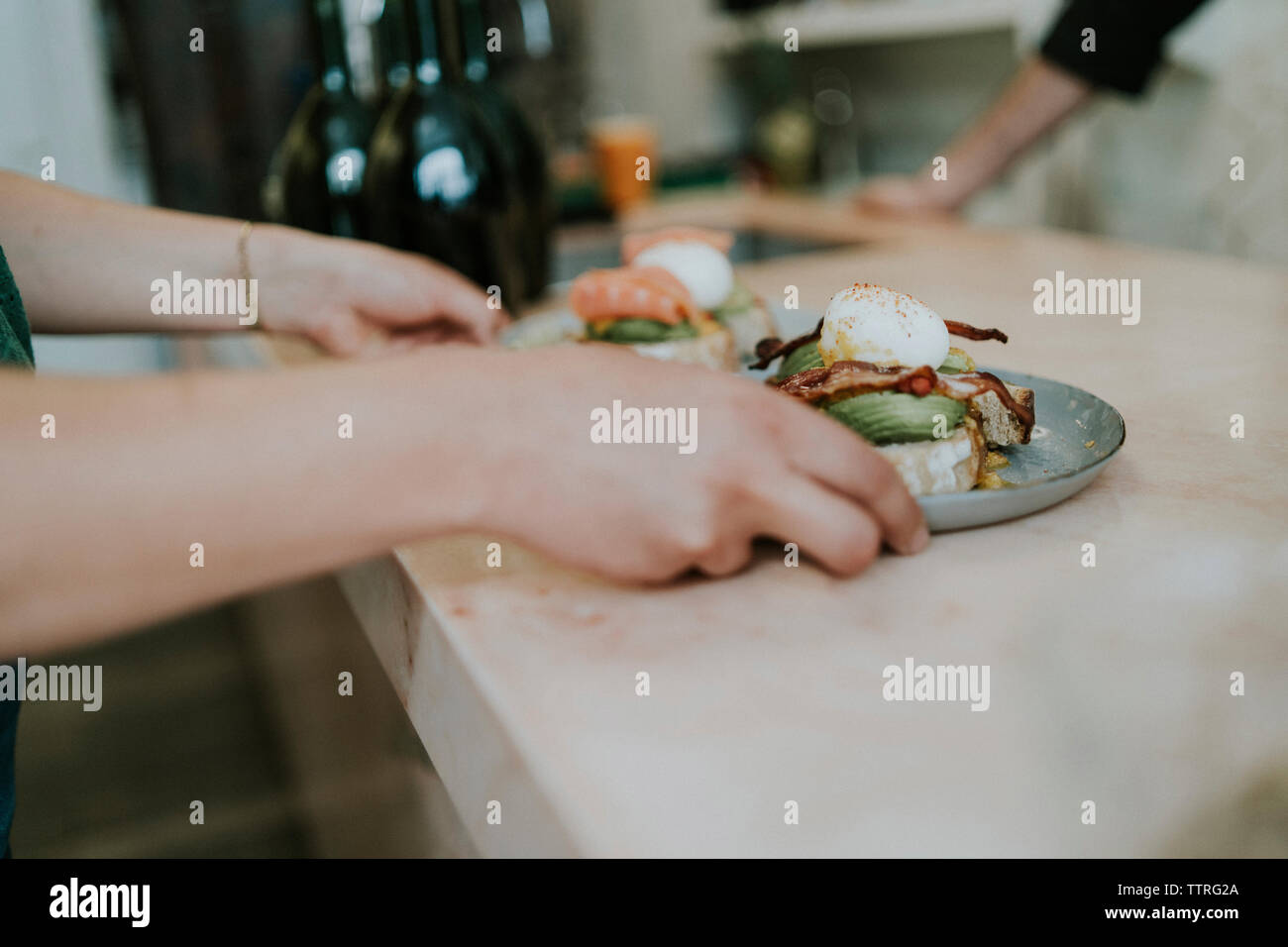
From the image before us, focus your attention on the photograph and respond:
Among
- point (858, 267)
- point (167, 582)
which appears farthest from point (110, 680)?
point (167, 582)

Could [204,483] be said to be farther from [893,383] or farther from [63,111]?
[63,111]

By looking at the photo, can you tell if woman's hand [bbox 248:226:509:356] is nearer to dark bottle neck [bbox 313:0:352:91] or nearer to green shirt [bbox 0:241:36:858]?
green shirt [bbox 0:241:36:858]

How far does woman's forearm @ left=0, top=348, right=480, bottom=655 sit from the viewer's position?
1.41ft

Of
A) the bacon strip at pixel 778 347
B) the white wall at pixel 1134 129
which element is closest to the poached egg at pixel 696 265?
the bacon strip at pixel 778 347

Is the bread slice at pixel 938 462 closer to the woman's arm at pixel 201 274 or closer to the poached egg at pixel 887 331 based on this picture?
the poached egg at pixel 887 331

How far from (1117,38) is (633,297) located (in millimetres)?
1126

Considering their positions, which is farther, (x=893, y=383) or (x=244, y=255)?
(x=244, y=255)

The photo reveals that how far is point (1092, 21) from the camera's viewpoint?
1.52 meters

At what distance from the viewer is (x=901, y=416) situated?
573 millimetres

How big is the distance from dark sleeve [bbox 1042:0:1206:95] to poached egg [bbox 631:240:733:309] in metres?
0.93

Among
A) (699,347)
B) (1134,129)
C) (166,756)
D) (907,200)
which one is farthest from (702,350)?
(166,756)

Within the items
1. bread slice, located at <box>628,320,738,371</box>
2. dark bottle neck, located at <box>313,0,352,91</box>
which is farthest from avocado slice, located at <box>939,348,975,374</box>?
dark bottle neck, located at <box>313,0,352,91</box>

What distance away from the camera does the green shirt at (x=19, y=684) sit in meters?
0.64

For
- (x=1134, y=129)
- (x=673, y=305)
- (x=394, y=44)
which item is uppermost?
(x=394, y=44)
